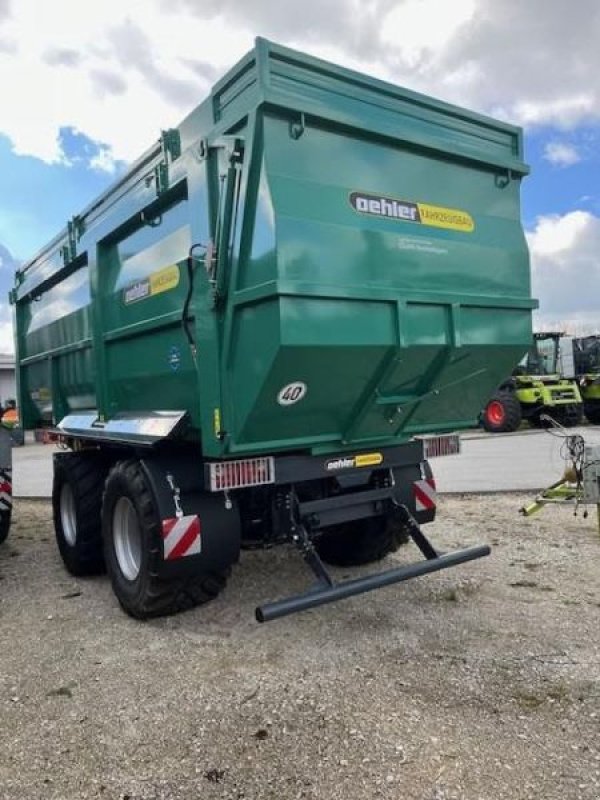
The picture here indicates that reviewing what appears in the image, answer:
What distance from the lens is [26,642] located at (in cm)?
418

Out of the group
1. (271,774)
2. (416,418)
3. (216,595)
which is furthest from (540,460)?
(271,774)

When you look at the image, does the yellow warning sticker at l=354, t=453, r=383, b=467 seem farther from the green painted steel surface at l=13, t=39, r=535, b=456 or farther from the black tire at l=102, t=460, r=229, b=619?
the black tire at l=102, t=460, r=229, b=619

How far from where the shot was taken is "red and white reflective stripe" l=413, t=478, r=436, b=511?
15.9 ft

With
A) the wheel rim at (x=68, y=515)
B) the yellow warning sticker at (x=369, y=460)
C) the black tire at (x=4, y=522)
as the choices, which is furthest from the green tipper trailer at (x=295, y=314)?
the black tire at (x=4, y=522)

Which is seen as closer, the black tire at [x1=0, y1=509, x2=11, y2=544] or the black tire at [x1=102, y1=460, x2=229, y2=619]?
the black tire at [x1=102, y1=460, x2=229, y2=619]

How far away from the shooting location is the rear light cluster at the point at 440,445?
15.8 ft

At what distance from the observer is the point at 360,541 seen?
5391 mm

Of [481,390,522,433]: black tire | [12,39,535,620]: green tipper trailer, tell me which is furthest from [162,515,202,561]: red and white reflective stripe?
[481,390,522,433]: black tire

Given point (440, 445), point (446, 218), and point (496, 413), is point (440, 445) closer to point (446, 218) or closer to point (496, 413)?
point (446, 218)

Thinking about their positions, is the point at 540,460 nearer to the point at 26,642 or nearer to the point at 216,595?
the point at 216,595

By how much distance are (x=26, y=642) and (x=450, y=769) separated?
2775 millimetres

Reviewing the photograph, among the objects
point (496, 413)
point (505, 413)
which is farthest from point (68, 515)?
point (496, 413)

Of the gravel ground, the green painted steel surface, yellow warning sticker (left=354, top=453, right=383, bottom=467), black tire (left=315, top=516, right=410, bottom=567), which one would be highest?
the green painted steel surface

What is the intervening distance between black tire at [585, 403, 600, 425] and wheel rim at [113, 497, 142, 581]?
17.5 metres
